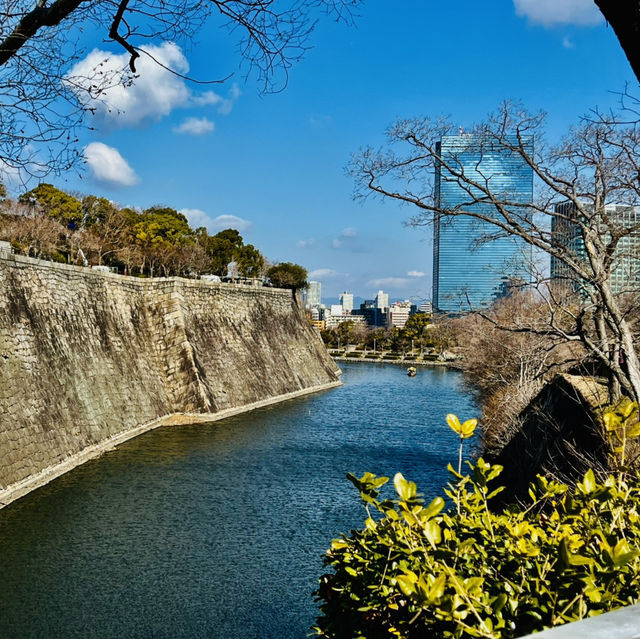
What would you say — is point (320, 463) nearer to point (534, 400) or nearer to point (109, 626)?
point (534, 400)

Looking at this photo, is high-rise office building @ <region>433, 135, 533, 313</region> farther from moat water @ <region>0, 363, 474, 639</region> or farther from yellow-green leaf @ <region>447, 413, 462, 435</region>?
moat water @ <region>0, 363, 474, 639</region>

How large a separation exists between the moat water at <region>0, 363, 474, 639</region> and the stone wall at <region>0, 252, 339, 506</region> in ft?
3.49

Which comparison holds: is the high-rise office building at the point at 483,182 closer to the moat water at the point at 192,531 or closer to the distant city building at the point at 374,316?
the moat water at the point at 192,531

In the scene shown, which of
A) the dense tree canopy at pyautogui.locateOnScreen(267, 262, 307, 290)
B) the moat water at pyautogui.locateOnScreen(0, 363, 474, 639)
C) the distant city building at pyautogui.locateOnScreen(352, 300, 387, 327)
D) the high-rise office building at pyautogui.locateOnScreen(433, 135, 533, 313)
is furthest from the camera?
the distant city building at pyautogui.locateOnScreen(352, 300, 387, 327)

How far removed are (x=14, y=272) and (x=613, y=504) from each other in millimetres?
17316

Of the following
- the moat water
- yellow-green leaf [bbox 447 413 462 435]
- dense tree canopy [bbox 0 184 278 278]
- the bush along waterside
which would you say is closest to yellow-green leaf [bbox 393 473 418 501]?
the bush along waterside

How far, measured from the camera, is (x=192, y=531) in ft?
38.1

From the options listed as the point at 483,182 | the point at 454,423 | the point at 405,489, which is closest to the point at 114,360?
the point at 483,182

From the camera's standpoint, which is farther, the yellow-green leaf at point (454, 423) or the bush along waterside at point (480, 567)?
the yellow-green leaf at point (454, 423)

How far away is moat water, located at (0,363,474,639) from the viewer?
8.30m

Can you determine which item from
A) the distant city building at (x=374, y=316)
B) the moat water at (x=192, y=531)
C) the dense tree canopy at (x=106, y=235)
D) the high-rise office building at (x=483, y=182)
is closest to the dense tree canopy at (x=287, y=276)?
the dense tree canopy at (x=106, y=235)

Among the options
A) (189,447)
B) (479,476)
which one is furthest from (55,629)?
(189,447)

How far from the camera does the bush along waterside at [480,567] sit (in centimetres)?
219

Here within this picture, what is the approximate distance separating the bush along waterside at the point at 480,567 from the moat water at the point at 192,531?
5.47 metres
